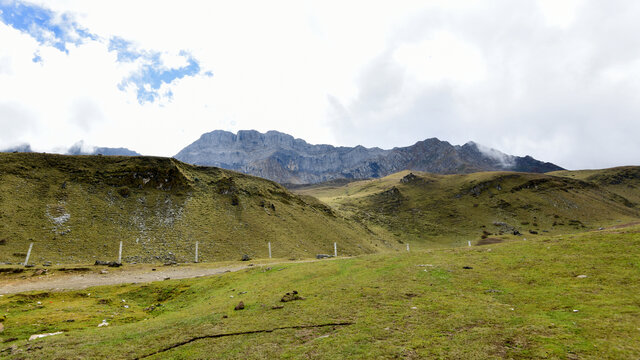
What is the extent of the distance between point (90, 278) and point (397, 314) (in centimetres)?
2725

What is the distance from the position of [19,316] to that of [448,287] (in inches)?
864

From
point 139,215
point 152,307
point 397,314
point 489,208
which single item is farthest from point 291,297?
point 489,208

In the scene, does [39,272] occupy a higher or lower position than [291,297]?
higher

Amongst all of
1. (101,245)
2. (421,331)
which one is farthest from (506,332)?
(101,245)

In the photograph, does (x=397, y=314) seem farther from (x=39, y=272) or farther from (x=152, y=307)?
(x=39, y=272)

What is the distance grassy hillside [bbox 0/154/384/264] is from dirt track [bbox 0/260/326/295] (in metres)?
14.9

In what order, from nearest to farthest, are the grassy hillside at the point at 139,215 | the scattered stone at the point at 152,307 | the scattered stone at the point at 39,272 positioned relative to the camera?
the scattered stone at the point at 152,307 < the scattered stone at the point at 39,272 < the grassy hillside at the point at 139,215

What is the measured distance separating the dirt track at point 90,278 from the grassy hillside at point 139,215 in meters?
14.9

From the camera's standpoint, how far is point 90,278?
2495 cm

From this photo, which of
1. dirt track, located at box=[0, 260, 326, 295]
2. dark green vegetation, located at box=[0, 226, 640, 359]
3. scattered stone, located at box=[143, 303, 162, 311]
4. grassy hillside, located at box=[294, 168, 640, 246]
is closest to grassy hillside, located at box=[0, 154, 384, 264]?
A: dirt track, located at box=[0, 260, 326, 295]

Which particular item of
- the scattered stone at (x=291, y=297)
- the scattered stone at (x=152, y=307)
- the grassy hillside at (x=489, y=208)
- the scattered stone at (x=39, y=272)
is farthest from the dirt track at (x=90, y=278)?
the grassy hillside at (x=489, y=208)

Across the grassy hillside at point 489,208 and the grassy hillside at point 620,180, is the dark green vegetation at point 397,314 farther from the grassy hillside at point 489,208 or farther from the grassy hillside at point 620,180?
the grassy hillside at point 620,180

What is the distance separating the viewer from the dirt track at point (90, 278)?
21.5 m

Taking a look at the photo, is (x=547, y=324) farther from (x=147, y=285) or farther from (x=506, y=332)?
(x=147, y=285)
